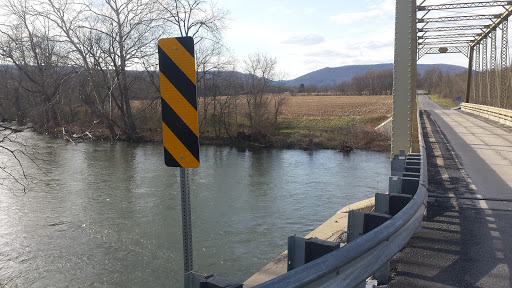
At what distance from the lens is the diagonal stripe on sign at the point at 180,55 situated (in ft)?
9.91

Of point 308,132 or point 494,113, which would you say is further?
point 308,132

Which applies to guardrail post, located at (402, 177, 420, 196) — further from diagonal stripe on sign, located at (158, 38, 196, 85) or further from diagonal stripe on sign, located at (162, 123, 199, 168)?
diagonal stripe on sign, located at (158, 38, 196, 85)

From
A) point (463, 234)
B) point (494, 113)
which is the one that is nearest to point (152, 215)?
point (463, 234)

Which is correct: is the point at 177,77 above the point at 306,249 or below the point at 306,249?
above

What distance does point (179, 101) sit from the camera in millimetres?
3096

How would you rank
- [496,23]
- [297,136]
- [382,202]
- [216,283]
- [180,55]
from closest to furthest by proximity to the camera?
[216,283], [180,55], [382,202], [496,23], [297,136]

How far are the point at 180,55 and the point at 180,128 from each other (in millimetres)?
531

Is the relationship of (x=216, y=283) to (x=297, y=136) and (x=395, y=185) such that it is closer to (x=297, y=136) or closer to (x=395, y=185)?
(x=395, y=185)

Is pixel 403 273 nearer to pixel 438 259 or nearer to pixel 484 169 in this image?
pixel 438 259

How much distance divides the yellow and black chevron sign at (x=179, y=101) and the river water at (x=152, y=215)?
204 inches

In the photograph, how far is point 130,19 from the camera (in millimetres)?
29250

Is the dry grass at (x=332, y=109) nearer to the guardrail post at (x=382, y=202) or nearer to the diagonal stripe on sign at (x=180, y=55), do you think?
the guardrail post at (x=382, y=202)

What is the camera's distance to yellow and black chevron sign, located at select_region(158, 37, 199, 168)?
303cm

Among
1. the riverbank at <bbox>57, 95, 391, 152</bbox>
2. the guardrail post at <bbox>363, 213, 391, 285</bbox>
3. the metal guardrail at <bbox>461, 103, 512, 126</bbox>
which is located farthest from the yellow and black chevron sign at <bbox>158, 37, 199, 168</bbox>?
the metal guardrail at <bbox>461, 103, 512, 126</bbox>
